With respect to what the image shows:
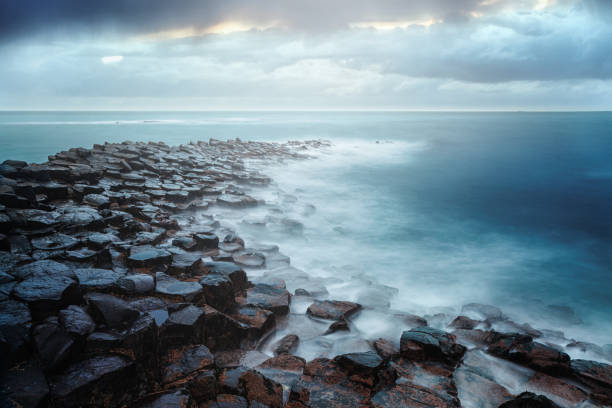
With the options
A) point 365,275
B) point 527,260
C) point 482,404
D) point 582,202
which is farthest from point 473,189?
point 482,404

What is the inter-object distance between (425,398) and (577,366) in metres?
1.97

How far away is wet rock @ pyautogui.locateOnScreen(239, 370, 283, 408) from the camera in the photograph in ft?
8.36

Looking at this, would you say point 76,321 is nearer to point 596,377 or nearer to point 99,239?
point 99,239

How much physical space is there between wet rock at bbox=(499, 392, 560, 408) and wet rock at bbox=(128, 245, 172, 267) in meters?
3.98

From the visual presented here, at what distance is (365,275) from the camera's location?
21.8 feet

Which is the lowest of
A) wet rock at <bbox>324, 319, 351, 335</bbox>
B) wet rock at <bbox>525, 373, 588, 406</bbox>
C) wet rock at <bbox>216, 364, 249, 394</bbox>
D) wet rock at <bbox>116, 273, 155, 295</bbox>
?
wet rock at <bbox>525, 373, 588, 406</bbox>

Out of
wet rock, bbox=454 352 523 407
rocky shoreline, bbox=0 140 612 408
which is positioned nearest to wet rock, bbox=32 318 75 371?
rocky shoreline, bbox=0 140 612 408

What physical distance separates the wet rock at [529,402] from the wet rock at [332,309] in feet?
6.58

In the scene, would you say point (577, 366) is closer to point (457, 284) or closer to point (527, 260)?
point (457, 284)

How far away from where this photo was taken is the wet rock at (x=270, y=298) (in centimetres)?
422

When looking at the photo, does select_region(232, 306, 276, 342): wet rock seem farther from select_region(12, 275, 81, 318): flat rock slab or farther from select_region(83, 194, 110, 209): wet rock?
select_region(83, 194, 110, 209): wet rock

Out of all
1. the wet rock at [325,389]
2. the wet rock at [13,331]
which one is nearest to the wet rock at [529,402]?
the wet rock at [325,389]

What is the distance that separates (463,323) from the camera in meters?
4.66

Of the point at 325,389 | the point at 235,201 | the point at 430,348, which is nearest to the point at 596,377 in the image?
the point at 430,348
